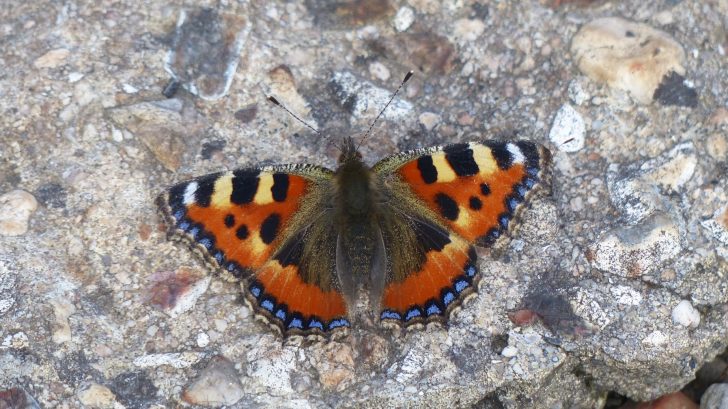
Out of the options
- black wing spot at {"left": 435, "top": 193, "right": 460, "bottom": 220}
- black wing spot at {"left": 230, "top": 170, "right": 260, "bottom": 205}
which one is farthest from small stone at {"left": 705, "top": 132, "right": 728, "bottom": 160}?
black wing spot at {"left": 230, "top": 170, "right": 260, "bottom": 205}

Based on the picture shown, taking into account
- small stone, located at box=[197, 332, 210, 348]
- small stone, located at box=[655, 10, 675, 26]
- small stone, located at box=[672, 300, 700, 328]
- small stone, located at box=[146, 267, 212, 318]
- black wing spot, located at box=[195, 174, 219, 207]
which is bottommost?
small stone, located at box=[197, 332, 210, 348]

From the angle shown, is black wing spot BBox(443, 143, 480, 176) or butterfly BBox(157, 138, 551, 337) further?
black wing spot BBox(443, 143, 480, 176)

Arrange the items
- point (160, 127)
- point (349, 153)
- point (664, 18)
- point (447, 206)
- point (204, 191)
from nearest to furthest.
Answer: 1. point (204, 191)
2. point (447, 206)
3. point (349, 153)
4. point (160, 127)
5. point (664, 18)

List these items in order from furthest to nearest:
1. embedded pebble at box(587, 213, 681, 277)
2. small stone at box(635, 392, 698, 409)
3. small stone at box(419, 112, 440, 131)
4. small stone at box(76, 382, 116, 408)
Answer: small stone at box(419, 112, 440, 131)
small stone at box(635, 392, 698, 409)
embedded pebble at box(587, 213, 681, 277)
small stone at box(76, 382, 116, 408)

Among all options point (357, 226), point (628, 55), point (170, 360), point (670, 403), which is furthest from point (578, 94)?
point (170, 360)

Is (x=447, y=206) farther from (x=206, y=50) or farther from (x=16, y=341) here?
(x=16, y=341)

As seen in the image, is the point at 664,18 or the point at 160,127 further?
the point at 664,18

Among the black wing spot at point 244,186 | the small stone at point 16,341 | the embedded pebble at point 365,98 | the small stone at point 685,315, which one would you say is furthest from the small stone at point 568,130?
the small stone at point 16,341

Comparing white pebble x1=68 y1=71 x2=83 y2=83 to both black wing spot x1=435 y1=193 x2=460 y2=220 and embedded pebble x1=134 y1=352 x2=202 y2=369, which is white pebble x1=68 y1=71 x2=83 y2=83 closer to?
Answer: embedded pebble x1=134 y1=352 x2=202 y2=369
